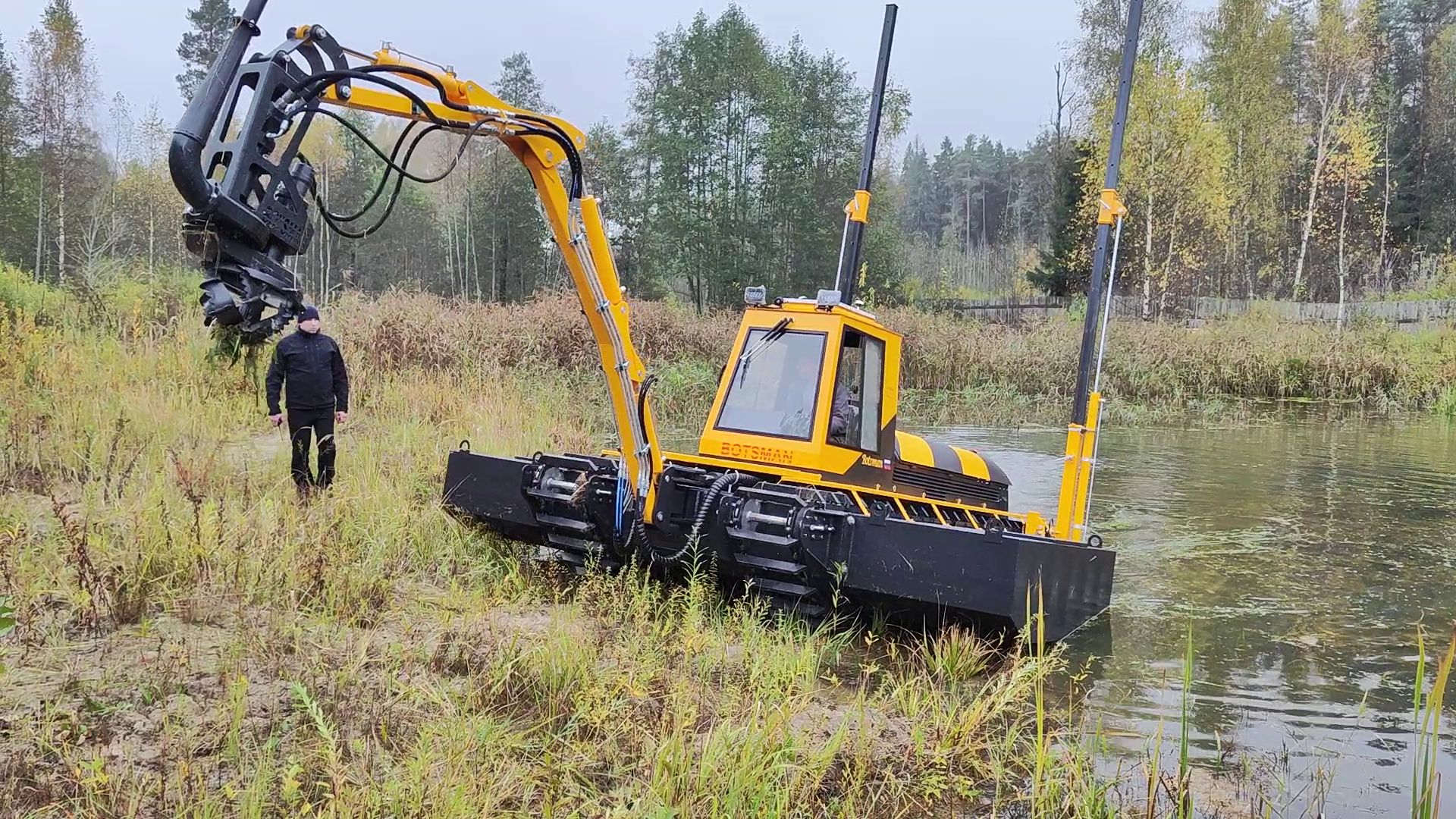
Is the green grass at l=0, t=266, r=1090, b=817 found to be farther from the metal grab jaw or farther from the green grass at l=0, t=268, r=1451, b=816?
the metal grab jaw

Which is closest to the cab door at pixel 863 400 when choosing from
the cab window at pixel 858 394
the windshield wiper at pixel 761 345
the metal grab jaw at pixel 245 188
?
the cab window at pixel 858 394

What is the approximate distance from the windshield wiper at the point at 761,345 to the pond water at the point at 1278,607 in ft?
9.08

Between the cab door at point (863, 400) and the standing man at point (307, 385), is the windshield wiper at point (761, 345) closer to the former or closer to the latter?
the cab door at point (863, 400)

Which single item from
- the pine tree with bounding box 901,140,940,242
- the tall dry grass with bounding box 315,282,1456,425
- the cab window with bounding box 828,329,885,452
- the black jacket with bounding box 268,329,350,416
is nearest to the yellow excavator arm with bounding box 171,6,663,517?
the cab window with bounding box 828,329,885,452

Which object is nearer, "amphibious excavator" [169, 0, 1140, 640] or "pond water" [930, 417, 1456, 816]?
"amphibious excavator" [169, 0, 1140, 640]

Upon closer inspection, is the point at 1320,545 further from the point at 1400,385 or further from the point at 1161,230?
the point at 1161,230

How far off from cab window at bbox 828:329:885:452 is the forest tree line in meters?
22.8

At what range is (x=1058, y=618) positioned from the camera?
556 centimetres

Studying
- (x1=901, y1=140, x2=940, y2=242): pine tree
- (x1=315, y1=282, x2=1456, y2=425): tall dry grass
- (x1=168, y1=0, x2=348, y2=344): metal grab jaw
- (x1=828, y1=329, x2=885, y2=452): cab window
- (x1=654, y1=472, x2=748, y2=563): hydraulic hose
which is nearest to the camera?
(x1=168, y1=0, x2=348, y2=344): metal grab jaw

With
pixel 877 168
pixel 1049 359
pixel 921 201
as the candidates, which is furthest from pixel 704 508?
pixel 921 201

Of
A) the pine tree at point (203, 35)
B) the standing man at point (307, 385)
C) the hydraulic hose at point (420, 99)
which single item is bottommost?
the standing man at point (307, 385)

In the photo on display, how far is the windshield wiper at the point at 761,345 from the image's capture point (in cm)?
649

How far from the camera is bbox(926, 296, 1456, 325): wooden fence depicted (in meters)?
27.5

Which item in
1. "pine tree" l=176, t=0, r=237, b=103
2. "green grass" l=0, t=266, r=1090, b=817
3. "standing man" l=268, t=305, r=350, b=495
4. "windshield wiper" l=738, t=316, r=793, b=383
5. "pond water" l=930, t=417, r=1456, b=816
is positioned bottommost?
"pond water" l=930, t=417, r=1456, b=816
